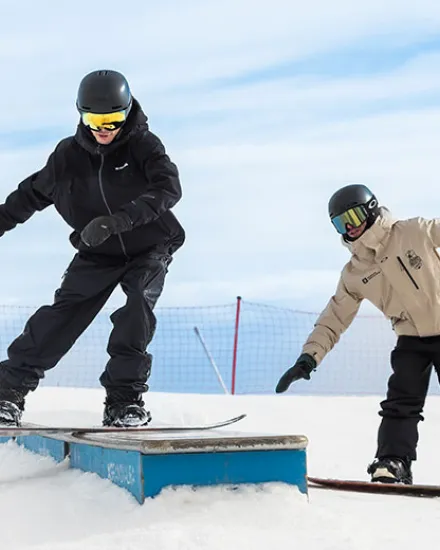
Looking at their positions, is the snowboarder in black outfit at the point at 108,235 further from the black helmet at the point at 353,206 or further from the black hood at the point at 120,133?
the black helmet at the point at 353,206

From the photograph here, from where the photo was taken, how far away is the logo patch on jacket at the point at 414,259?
5012mm

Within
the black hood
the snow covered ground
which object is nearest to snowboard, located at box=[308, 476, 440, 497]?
the snow covered ground

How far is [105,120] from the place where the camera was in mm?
4641

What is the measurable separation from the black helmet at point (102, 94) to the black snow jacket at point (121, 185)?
152mm

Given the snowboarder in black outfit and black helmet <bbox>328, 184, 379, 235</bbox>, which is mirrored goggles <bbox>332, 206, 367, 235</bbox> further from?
the snowboarder in black outfit

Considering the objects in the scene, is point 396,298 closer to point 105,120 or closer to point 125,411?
point 125,411

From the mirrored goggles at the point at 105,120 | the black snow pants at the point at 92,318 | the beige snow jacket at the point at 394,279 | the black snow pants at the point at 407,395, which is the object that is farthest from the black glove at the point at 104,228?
the black snow pants at the point at 407,395

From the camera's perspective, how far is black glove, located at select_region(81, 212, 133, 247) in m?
4.46

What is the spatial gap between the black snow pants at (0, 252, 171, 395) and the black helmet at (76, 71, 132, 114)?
0.82m

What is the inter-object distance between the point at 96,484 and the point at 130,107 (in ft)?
6.83

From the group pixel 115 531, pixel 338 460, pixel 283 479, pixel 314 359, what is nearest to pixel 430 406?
pixel 338 460

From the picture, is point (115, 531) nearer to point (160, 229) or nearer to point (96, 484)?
point (96, 484)

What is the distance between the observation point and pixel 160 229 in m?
4.91

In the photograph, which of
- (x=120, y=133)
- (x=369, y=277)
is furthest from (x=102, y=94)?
(x=369, y=277)
